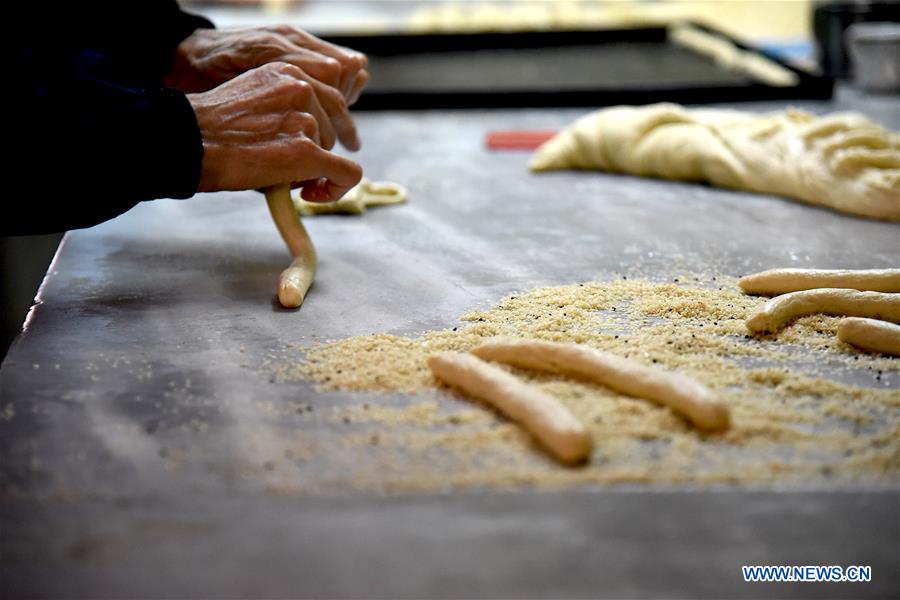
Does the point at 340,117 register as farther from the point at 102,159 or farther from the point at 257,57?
the point at 102,159

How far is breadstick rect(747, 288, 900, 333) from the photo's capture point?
1779 mm

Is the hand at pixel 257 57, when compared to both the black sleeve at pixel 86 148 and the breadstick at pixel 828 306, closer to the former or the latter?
the black sleeve at pixel 86 148

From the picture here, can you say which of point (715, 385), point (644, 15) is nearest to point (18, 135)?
point (715, 385)

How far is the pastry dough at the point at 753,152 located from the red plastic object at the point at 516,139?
→ 210 millimetres

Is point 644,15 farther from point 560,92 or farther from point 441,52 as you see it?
point 560,92

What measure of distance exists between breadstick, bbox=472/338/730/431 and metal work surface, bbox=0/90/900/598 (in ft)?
0.53

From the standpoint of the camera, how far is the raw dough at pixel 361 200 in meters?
2.64

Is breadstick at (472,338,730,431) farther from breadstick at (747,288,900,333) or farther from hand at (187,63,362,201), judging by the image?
hand at (187,63,362,201)

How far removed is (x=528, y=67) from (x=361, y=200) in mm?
2323

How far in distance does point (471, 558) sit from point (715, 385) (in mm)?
579

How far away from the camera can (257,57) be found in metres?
2.57

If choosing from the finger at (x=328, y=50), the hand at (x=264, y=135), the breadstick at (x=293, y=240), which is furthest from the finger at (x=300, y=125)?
the finger at (x=328, y=50)

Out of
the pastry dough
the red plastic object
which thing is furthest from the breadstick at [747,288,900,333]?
the red plastic object

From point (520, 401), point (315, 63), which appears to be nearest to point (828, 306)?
point (520, 401)
